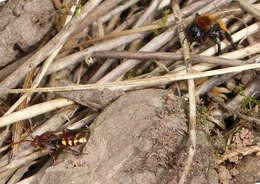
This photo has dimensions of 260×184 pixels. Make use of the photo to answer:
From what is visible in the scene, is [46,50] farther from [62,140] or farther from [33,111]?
[62,140]

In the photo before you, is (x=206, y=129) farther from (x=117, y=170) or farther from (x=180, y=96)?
(x=117, y=170)

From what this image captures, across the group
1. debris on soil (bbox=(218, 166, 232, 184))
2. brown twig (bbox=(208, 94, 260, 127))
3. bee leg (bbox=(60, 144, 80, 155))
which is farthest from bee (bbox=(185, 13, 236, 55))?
bee leg (bbox=(60, 144, 80, 155))

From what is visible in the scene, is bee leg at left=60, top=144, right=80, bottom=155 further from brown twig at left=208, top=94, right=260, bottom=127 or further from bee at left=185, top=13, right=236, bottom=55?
bee at left=185, top=13, right=236, bottom=55

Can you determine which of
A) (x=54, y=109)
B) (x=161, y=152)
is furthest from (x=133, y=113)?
(x=54, y=109)

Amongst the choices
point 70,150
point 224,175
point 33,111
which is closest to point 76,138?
point 70,150

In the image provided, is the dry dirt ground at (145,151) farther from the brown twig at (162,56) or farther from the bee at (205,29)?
the bee at (205,29)

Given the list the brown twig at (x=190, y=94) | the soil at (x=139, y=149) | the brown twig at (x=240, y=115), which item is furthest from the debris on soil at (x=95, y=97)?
the brown twig at (x=240, y=115)
